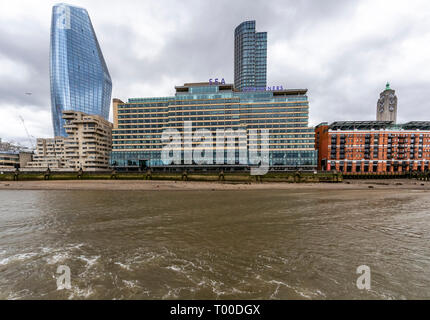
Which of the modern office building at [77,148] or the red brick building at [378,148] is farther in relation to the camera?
the modern office building at [77,148]

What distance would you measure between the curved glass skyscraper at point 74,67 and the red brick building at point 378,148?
22354 centimetres

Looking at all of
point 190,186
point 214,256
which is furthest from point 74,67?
point 214,256

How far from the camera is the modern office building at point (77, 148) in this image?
337ft

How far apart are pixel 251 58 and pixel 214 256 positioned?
204799mm

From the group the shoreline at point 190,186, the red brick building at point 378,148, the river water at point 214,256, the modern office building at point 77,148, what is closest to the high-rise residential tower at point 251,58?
the red brick building at point 378,148

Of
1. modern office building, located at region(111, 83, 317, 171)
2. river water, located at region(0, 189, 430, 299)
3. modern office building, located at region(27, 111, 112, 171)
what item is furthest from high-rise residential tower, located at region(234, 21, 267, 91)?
river water, located at region(0, 189, 430, 299)

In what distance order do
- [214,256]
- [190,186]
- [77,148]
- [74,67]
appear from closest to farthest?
[214,256]
[190,186]
[77,148]
[74,67]

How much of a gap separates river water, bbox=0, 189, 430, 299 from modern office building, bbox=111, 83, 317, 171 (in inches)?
3028

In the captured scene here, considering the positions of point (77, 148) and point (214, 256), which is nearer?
point (214, 256)

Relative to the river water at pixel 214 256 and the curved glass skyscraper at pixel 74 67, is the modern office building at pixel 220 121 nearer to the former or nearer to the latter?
the river water at pixel 214 256

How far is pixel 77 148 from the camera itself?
104 meters

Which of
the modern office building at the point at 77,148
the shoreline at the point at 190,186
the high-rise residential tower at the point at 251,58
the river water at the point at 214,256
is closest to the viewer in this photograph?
the river water at the point at 214,256

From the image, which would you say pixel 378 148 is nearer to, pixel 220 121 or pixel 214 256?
pixel 220 121
